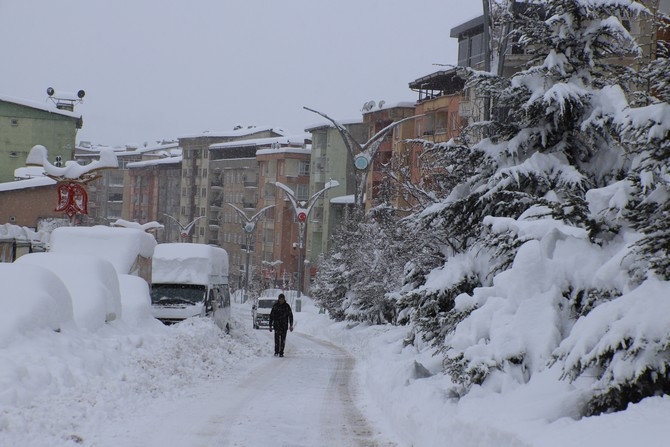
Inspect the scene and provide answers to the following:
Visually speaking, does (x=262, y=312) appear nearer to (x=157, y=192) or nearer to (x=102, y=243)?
(x=102, y=243)

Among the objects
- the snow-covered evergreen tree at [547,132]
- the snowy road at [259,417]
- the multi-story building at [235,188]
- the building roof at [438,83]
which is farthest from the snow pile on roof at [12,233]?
the multi-story building at [235,188]

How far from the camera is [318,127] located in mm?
108250

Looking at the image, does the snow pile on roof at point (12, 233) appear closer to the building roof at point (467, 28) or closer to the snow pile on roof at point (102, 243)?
the snow pile on roof at point (102, 243)

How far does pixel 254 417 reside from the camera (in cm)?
1281

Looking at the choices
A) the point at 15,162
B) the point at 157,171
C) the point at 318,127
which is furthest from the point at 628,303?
the point at 157,171

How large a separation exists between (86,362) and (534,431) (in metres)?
8.23

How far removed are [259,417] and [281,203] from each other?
106 meters

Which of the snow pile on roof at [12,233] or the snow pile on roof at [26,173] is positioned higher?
the snow pile on roof at [26,173]

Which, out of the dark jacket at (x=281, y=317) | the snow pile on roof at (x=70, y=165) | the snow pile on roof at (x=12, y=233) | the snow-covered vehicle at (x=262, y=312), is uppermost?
the snow pile on roof at (x=70, y=165)

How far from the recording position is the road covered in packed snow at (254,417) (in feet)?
36.1

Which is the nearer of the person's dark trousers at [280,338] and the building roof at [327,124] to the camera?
the person's dark trousers at [280,338]

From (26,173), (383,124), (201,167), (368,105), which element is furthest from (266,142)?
(26,173)

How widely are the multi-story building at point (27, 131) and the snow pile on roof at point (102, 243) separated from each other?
62348 millimetres

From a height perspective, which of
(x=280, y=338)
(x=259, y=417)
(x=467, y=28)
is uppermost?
(x=467, y=28)
